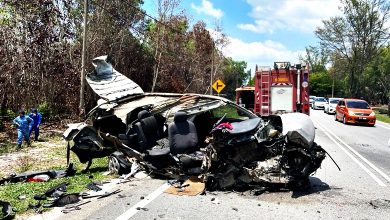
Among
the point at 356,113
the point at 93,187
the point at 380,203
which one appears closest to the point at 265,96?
the point at 356,113

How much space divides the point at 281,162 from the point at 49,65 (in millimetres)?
15837

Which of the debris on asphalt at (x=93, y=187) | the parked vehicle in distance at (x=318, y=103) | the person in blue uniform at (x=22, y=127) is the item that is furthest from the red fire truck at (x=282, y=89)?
the parked vehicle in distance at (x=318, y=103)

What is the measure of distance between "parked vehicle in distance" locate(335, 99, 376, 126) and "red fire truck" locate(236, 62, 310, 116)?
579cm

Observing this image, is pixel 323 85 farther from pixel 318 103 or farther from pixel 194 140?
pixel 194 140

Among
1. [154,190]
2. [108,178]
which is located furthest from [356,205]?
[108,178]

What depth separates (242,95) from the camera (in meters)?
26.7

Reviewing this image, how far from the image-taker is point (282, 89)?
19594 millimetres

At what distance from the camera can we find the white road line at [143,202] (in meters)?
5.75

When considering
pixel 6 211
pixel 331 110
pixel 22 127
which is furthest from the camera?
pixel 331 110

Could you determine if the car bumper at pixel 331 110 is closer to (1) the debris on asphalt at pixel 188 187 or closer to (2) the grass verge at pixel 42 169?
(2) the grass verge at pixel 42 169

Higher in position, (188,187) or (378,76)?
(378,76)

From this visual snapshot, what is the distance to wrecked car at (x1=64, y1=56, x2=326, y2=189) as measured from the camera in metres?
7.24

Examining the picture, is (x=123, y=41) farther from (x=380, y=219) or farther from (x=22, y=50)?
(x=380, y=219)

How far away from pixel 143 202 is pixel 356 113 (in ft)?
66.9
